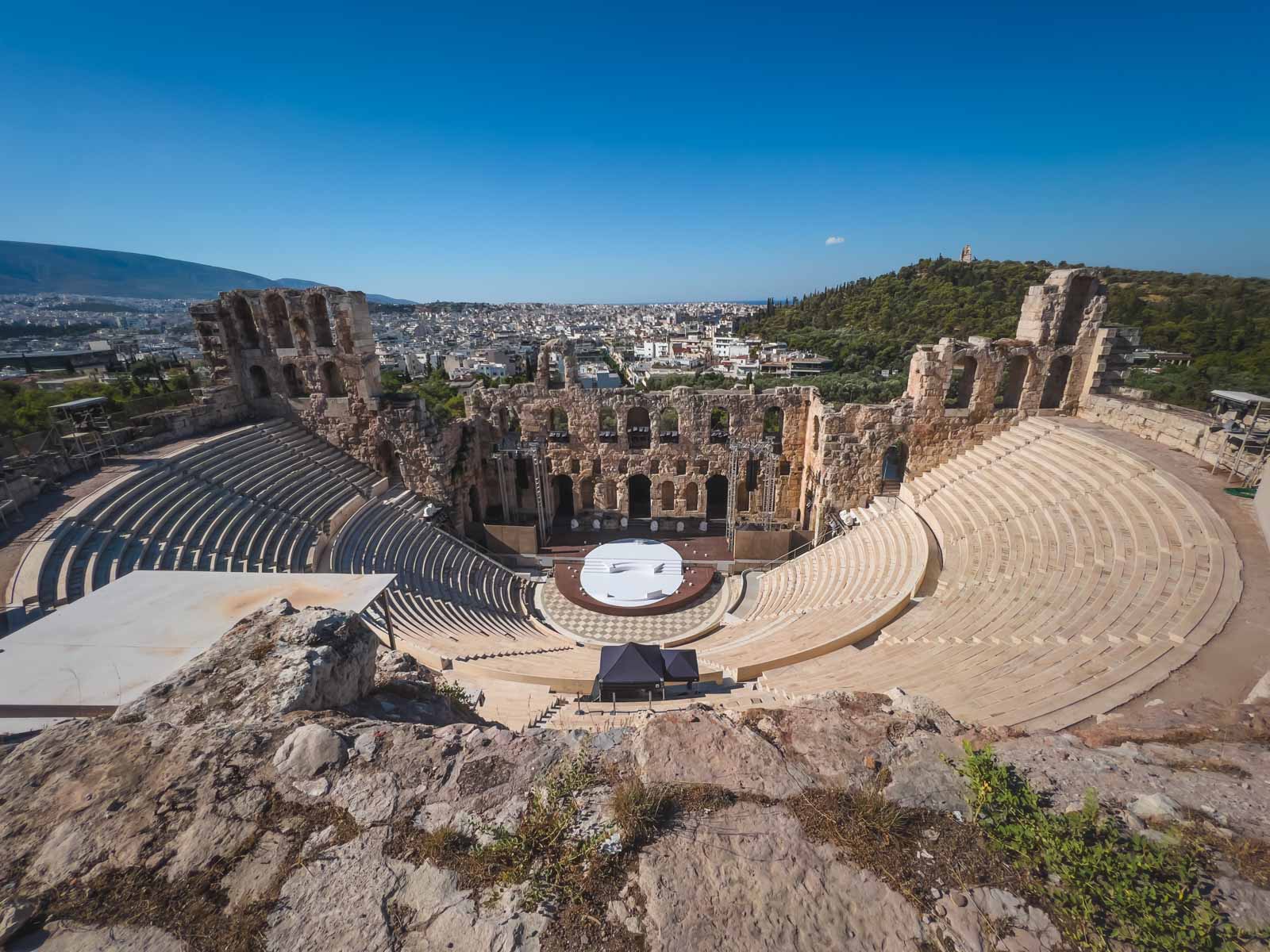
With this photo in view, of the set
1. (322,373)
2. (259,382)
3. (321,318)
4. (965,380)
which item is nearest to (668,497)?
(965,380)

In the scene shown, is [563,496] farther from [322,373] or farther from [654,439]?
[322,373]

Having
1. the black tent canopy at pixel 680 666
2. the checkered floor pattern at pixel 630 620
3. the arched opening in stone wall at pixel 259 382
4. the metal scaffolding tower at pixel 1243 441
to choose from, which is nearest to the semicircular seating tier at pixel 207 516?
the arched opening in stone wall at pixel 259 382

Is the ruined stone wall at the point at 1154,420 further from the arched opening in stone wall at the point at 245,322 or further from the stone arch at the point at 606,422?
the arched opening in stone wall at the point at 245,322

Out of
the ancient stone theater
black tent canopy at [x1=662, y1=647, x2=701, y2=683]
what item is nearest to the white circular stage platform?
the ancient stone theater

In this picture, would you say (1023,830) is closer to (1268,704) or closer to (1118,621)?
(1268,704)

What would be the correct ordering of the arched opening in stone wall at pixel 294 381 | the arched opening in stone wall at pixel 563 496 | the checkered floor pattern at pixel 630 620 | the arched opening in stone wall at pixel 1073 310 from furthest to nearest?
1. the arched opening in stone wall at pixel 563 496
2. the arched opening in stone wall at pixel 294 381
3. the arched opening in stone wall at pixel 1073 310
4. the checkered floor pattern at pixel 630 620
